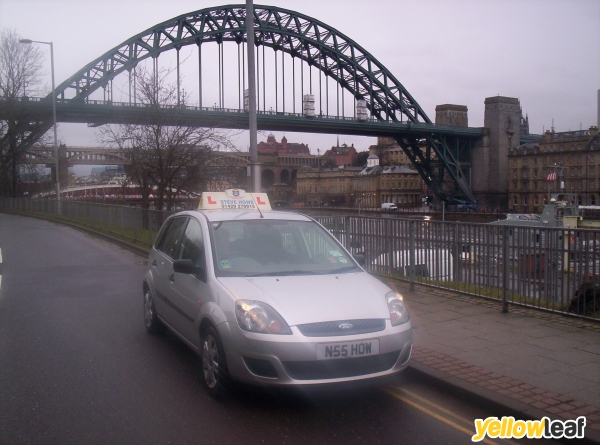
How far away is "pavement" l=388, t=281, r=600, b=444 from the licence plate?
1043 mm

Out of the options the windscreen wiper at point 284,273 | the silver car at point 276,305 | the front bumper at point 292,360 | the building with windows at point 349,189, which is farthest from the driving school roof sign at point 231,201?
the building with windows at point 349,189

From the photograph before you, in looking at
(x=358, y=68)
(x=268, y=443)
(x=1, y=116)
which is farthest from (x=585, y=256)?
(x=358, y=68)

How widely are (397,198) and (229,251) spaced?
24.9 meters

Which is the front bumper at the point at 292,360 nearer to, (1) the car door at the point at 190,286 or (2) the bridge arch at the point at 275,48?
(1) the car door at the point at 190,286

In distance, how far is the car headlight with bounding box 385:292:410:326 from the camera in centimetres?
535

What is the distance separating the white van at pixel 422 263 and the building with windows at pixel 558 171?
13549 millimetres

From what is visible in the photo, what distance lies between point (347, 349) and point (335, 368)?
0.19 meters

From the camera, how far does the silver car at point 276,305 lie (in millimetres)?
4852

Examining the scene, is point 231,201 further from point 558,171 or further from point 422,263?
point 558,171

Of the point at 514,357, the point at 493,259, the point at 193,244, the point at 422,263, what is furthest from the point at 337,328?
the point at 422,263

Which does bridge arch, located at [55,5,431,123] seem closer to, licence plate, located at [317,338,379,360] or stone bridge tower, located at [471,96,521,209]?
stone bridge tower, located at [471,96,521,209]

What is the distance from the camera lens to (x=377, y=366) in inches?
200

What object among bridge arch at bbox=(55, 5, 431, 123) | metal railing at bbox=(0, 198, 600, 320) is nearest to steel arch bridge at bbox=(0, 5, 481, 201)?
bridge arch at bbox=(55, 5, 431, 123)

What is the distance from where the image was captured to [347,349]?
4883 millimetres
